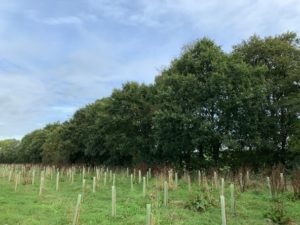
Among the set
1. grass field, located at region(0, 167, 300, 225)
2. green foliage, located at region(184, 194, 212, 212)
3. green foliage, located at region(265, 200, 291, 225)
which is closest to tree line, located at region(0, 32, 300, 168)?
grass field, located at region(0, 167, 300, 225)

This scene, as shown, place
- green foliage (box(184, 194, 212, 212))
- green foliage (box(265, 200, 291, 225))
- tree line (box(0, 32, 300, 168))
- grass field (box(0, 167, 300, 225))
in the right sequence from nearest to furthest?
green foliage (box(265, 200, 291, 225))
grass field (box(0, 167, 300, 225))
green foliage (box(184, 194, 212, 212))
tree line (box(0, 32, 300, 168))

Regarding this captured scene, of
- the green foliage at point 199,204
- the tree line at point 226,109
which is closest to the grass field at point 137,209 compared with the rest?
the green foliage at point 199,204

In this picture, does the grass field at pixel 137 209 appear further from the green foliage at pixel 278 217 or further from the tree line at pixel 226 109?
the tree line at pixel 226 109

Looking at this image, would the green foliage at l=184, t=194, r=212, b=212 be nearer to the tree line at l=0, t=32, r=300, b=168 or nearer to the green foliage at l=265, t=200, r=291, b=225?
the green foliage at l=265, t=200, r=291, b=225

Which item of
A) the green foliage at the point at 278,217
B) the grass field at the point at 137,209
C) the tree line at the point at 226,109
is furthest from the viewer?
the tree line at the point at 226,109

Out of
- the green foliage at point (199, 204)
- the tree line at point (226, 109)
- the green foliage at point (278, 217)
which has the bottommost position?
the green foliage at point (278, 217)

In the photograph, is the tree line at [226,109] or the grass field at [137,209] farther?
the tree line at [226,109]

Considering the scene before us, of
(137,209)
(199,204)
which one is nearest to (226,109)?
(199,204)

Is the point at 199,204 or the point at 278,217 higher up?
the point at 199,204

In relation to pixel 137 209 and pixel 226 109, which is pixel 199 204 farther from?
pixel 226 109

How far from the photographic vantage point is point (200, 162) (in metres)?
31.9

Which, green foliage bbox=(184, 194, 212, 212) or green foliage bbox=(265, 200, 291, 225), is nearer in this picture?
green foliage bbox=(265, 200, 291, 225)

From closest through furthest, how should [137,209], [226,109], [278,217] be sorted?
1. [278,217]
2. [137,209]
3. [226,109]

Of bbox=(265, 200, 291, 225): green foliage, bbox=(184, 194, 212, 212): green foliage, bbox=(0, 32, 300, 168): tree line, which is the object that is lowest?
bbox=(265, 200, 291, 225): green foliage
